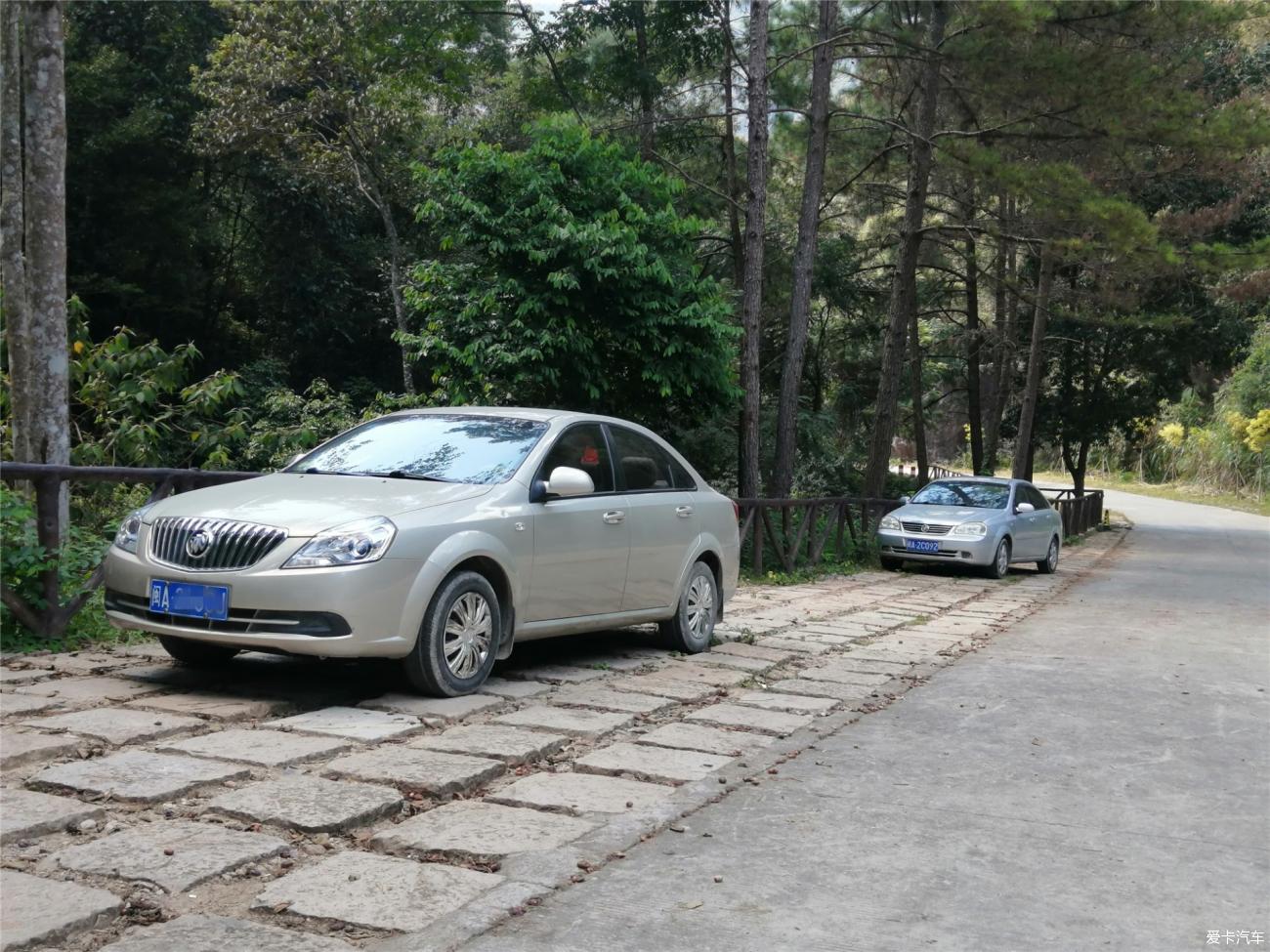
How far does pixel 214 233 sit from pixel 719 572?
23.8 metres

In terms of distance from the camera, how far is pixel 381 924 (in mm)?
3654

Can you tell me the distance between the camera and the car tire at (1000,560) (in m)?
18.7

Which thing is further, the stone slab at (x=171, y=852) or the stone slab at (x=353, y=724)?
the stone slab at (x=353, y=724)

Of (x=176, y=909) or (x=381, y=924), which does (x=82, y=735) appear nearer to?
(x=176, y=909)

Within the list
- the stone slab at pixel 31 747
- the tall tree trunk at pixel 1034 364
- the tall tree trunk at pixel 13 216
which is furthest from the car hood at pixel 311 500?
the tall tree trunk at pixel 1034 364

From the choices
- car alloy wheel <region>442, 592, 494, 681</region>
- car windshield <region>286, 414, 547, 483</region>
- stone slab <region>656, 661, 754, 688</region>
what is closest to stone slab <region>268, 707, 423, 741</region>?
car alloy wheel <region>442, 592, 494, 681</region>

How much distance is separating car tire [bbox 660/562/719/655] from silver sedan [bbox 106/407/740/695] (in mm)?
23

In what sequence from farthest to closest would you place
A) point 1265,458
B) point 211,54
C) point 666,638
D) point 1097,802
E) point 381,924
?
point 1265,458 < point 211,54 < point 666,638 < point 1097,802 < point 381,924

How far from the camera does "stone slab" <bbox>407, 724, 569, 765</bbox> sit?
5746mm

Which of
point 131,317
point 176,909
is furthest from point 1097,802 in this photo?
point 131,317

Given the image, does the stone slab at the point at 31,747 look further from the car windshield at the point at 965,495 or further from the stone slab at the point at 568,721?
the car windshield at the point at 965,495

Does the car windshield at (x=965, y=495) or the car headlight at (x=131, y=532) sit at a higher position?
the car headlight at (x=131, y=532)

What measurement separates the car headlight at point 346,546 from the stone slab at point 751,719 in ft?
6.34

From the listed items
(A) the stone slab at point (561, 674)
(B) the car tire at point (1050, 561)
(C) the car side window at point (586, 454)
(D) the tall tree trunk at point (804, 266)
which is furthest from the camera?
(B) the car tire at point (1050, 561)
